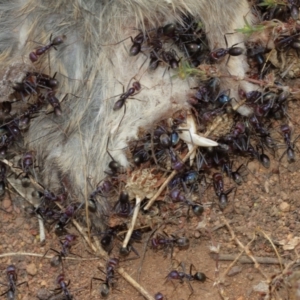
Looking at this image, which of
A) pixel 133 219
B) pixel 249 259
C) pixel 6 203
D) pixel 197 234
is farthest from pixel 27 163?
pixel 249 259

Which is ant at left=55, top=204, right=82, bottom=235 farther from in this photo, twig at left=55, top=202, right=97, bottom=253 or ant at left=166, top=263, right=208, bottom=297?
ant at left=166, top=263, right=208, bottom=297

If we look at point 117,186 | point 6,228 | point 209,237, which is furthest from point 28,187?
point 209,237

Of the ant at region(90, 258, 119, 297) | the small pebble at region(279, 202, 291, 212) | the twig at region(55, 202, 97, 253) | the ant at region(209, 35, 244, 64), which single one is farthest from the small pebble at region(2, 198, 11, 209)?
the small pebble at region(279, 202, 291, 212)

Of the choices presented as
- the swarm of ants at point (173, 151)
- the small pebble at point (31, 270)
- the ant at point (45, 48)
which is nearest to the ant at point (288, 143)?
the swarm of ants at point (173, 151)

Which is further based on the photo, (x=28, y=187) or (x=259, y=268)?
(x=28, y=187)

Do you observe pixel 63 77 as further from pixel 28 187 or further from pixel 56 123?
pixel 28 187
